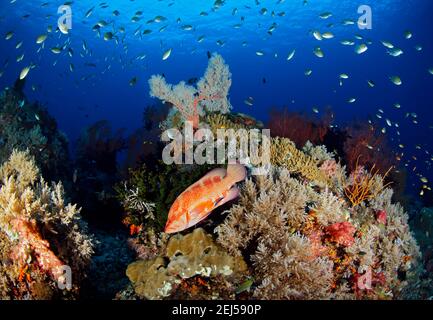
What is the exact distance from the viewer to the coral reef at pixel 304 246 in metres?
4.02

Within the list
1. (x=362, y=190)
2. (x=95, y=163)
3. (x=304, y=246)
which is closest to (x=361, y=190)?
(x=362, y=190)

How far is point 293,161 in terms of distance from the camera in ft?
22.9

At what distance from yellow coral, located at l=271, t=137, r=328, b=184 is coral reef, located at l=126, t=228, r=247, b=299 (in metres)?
3.01

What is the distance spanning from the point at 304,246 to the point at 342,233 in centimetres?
82

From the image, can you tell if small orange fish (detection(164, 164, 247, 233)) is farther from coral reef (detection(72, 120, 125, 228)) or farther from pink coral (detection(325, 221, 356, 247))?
coral reef (detection(72, 120, 125, 228))

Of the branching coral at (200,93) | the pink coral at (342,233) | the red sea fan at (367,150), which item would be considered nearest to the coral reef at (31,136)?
the branching coral at (200,93)

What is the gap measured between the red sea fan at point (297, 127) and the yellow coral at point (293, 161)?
7.88 feet

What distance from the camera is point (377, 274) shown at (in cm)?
471

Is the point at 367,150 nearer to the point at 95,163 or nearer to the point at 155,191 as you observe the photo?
the point at 155,191

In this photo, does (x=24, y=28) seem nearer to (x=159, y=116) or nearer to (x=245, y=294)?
(x=159, y=116)

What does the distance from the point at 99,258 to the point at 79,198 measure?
3.03 meters

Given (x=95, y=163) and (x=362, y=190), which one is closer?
(x=362, y=190)

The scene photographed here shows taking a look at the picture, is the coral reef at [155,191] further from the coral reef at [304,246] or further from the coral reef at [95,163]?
the coral reef at [95,163]

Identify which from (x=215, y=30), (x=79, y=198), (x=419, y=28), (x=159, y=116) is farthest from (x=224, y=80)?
(x=419, y=28)
